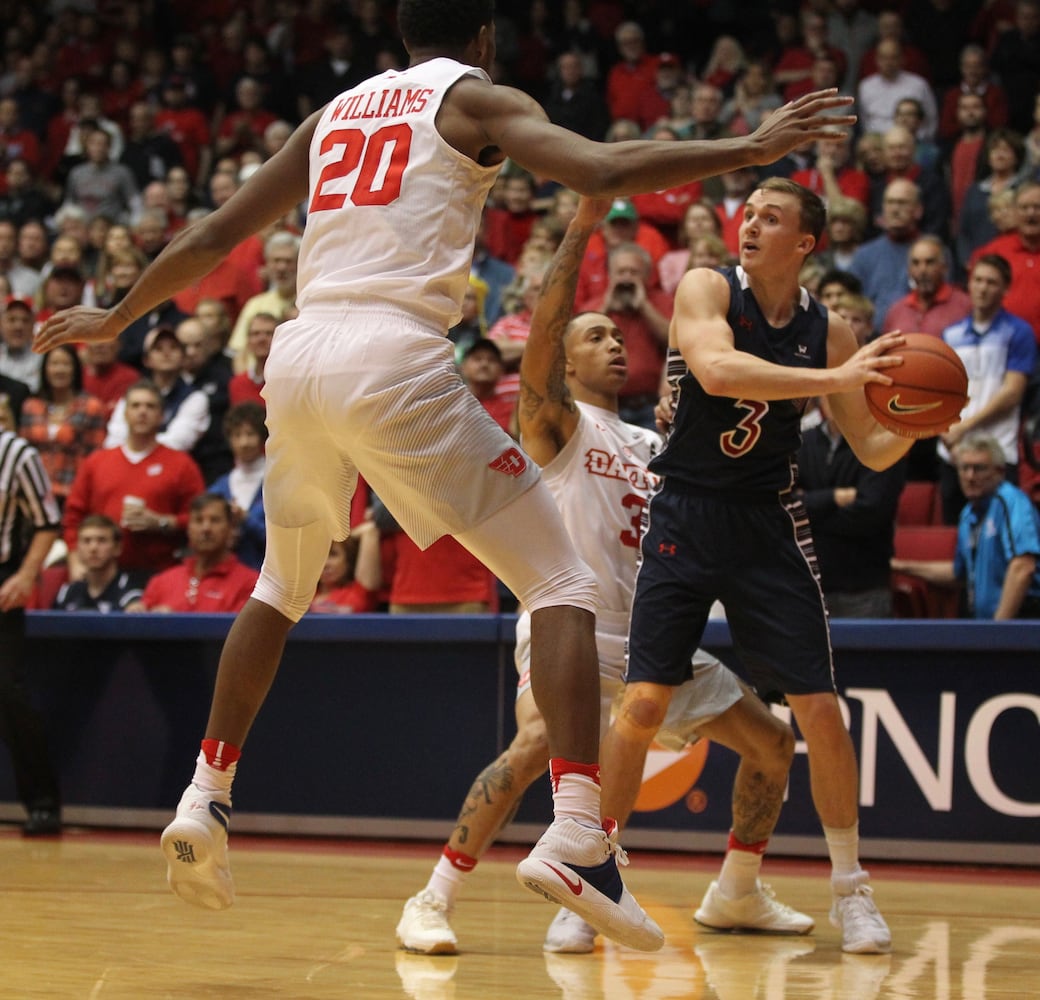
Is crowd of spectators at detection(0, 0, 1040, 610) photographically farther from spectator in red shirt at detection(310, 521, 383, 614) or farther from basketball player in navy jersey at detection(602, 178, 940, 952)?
basketball player in navy jersey at detection(602, 178, 940, 952)

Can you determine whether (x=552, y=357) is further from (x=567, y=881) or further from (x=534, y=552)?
(x=567, y=881)

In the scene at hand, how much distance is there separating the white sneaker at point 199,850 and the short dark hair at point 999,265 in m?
5.69

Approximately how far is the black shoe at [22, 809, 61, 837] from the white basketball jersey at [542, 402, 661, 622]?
3259mm

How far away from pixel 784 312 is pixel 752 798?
1.56 meters

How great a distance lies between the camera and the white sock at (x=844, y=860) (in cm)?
482

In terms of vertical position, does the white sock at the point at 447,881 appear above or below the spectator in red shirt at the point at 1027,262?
below

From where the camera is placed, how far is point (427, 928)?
4680 mm

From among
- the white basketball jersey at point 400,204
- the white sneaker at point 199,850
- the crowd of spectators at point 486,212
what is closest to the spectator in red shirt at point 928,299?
the crowd of spectators at point 486,212

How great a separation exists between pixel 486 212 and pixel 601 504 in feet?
21.1

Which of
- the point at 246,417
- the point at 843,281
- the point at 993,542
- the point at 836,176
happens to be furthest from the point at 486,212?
the point at 993,542

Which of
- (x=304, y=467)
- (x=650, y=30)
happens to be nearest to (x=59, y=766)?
(x=304, y=467)

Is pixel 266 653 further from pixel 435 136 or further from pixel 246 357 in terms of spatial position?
pixel 246 357

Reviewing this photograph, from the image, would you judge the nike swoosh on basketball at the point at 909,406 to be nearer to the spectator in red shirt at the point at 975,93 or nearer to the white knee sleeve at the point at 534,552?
the white knee sleeve at the point at 534,552

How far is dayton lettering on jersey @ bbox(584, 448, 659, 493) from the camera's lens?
528cm
